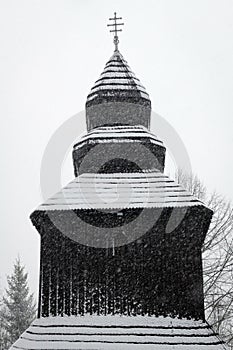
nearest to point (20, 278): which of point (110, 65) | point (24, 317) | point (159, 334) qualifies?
point (24, 317)

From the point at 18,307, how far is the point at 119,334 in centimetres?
1923

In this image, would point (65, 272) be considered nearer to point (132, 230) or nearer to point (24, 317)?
point (132, 230)

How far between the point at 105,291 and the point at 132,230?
59.3 inches

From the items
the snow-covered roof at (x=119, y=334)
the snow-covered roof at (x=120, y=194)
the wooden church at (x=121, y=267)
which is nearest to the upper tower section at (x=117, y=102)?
the wooden church at (x=121, y=267)

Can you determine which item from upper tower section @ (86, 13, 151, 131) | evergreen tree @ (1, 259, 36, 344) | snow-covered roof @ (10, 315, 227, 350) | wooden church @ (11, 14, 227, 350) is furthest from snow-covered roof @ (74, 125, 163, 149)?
evergreen tree @ (1, 259, 36, 344)

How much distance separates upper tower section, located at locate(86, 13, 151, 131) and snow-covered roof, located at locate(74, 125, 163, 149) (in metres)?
0.42

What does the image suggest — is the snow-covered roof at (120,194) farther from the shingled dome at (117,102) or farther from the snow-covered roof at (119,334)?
the snow-covered roof at (119,334)

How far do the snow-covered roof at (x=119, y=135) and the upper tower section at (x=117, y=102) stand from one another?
42 cm

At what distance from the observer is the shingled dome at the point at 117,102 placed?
12.4 meters

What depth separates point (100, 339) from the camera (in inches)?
350

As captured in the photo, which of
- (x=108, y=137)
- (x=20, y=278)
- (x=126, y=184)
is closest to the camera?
(x=126, y=184)

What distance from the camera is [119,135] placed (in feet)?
38.3

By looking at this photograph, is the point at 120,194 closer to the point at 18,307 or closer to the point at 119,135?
the point at 119,135

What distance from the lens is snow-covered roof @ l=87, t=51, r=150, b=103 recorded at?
496 inches
